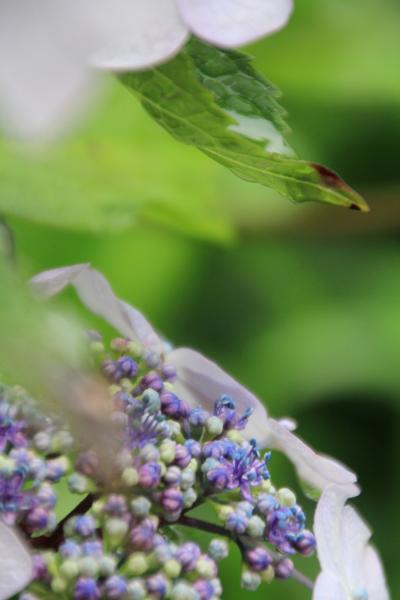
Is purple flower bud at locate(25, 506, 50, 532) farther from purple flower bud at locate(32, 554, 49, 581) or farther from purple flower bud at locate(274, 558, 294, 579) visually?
purple flower bud at locate(274, 558, 294, 579)

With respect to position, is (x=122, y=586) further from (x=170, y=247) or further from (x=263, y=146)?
(x=170, y=247)

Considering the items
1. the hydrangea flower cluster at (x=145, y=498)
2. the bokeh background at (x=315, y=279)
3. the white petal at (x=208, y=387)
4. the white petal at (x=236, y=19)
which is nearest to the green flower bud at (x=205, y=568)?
the hydrangea flower cluster at (x=145, y=498)

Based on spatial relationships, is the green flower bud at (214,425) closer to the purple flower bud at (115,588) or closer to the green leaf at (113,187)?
the purple flower bud at (115,588)

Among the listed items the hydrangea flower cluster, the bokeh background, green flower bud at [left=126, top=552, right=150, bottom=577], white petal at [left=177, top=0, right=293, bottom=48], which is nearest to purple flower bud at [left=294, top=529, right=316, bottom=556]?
the hydrangea flower cluster

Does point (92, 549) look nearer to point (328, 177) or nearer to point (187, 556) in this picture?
point (187, 556)

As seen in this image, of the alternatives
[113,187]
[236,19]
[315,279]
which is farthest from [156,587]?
[315,279]
